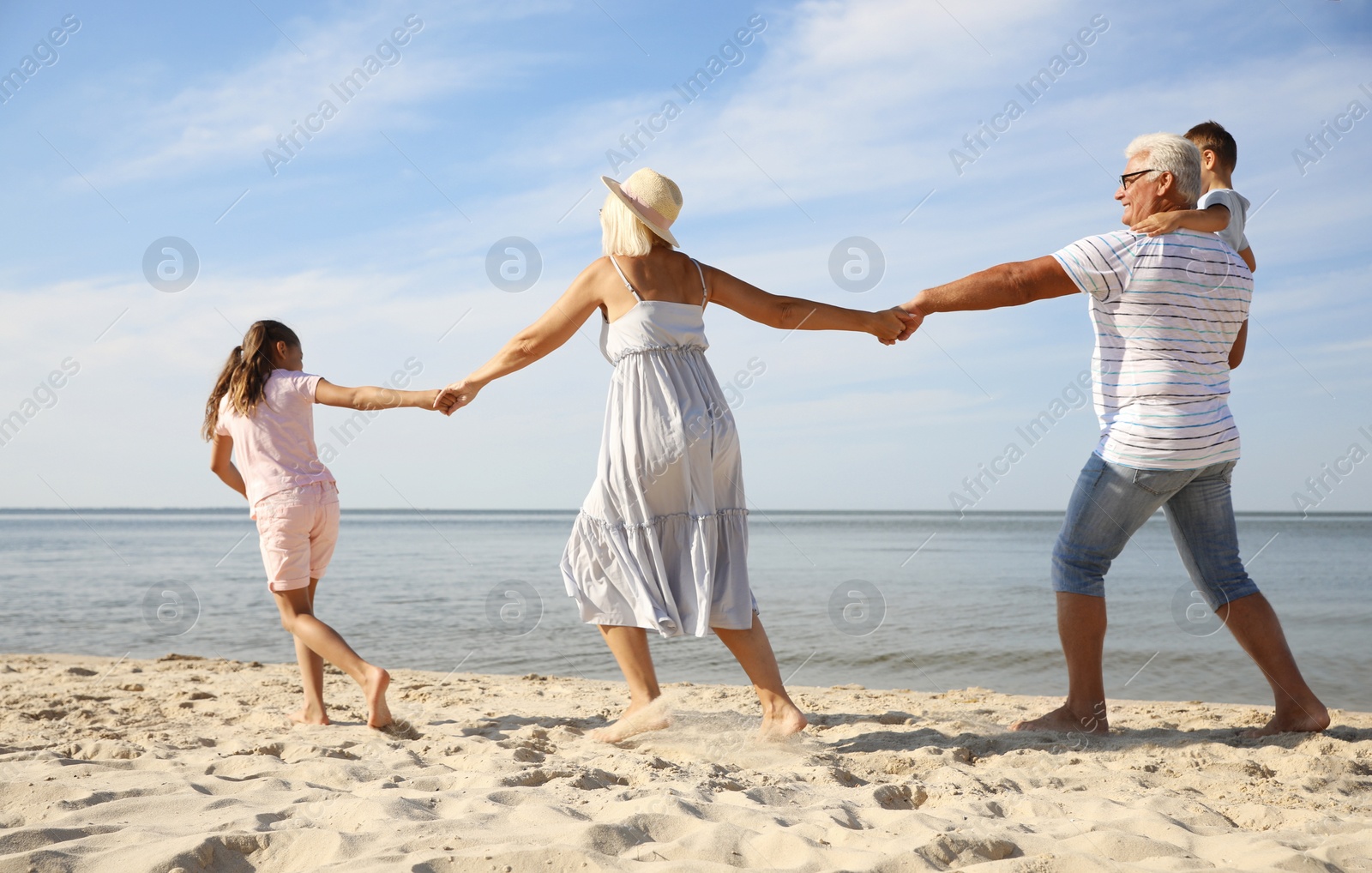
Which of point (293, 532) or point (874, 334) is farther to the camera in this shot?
point (293, 532)

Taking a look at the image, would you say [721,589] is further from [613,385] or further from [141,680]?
[141,680]

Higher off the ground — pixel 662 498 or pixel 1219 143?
pixel 1219 143

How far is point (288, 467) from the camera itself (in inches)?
155

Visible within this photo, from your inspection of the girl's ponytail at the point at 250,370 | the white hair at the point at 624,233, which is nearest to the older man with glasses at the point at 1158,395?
the white hair at the point at 624,233

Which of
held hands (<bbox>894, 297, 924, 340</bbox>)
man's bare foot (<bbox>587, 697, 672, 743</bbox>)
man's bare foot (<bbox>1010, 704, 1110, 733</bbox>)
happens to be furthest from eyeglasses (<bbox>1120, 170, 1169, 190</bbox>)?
man's bare foot (<bbox>587, 697, 672, 743</bbox>)

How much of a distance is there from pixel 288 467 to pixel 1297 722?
4.14 m

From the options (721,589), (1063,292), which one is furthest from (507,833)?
(1063,292)

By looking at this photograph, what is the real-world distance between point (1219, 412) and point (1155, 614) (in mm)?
6016

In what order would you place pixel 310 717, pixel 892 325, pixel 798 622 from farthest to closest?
pixel 798 622 < pixel 310 717 < pixel 892 325

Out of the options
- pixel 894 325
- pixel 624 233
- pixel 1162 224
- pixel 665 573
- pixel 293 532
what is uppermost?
pixel 624 233

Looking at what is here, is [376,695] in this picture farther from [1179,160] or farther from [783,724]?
[1179,160]

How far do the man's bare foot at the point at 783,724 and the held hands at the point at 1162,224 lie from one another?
2.08m

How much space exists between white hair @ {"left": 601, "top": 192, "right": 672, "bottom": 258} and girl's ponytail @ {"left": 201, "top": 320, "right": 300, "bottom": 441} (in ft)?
5.46

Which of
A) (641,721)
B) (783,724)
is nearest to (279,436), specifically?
(641,721)
